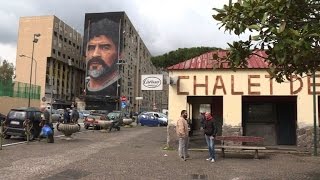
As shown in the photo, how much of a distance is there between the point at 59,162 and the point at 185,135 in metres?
4.33

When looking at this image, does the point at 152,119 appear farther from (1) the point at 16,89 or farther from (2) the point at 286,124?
(2) the point at 286,124

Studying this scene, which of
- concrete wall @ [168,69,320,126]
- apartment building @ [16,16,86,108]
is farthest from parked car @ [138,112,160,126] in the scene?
apartment building @ [16,16,86,108]

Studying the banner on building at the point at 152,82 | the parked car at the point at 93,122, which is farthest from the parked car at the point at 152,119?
the banner on building at the point at 152,82

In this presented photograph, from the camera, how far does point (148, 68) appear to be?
144m

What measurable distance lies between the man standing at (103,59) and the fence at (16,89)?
1766 inches

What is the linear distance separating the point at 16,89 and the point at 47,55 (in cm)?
4612

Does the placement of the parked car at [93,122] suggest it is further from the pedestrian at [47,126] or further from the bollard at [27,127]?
the bollard at [27,127]

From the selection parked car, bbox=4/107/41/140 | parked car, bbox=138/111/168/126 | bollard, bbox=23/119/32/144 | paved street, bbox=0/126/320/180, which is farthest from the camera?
parked car, bbox=138/111/168/126

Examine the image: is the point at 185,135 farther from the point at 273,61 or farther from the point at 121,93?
the point at 121,93

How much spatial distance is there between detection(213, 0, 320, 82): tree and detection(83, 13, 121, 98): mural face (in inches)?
3510

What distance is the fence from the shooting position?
4294 centimetres

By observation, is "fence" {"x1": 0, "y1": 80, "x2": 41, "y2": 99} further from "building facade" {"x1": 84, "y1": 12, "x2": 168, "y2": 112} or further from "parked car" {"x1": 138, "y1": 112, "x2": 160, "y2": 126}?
"building facade" {"x1": 84, "y1": 12, "x2": 168, "y2": 112}

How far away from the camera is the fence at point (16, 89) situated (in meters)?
42.9

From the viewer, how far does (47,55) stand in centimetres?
9038
